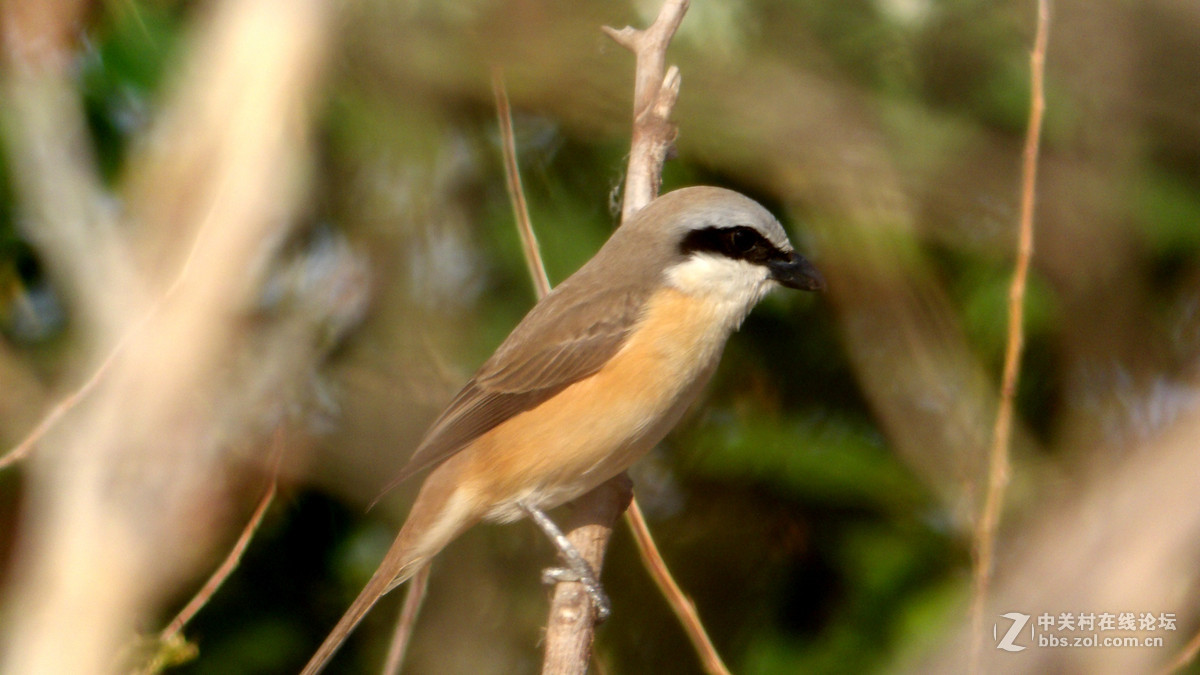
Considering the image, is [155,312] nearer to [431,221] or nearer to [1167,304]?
[431,221]

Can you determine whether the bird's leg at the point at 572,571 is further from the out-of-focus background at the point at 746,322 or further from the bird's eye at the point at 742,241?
the bird's eye at the point at 742,241

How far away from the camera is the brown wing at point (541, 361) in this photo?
9.77 feet

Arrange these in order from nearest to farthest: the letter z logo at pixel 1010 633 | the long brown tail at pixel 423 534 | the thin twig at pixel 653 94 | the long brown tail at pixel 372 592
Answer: the letter z logo at pixel 1010 633
the long brown tail at pixel 372 592
the long brown tail at pixel 423 534
the thin twig at pixel 653 94

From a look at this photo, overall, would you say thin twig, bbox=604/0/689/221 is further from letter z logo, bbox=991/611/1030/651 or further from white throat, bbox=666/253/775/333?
letter z logo, bbox=991/611/1030/651

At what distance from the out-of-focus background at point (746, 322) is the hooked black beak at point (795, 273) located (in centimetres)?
45

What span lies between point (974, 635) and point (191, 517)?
180 cm

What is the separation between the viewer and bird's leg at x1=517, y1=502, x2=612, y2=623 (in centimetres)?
277

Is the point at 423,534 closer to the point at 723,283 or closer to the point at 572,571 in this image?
the point at 572,571

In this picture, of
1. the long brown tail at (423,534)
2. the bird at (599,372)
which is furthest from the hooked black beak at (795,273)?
the long brown tail at (423,534)

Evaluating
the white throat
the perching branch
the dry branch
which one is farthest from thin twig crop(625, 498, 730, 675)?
the dry branch

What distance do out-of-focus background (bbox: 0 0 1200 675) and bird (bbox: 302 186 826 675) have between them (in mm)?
412

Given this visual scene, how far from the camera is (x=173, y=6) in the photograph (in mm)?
3416

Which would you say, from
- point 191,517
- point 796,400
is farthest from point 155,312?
point 796,400

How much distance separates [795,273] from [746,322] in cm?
56
